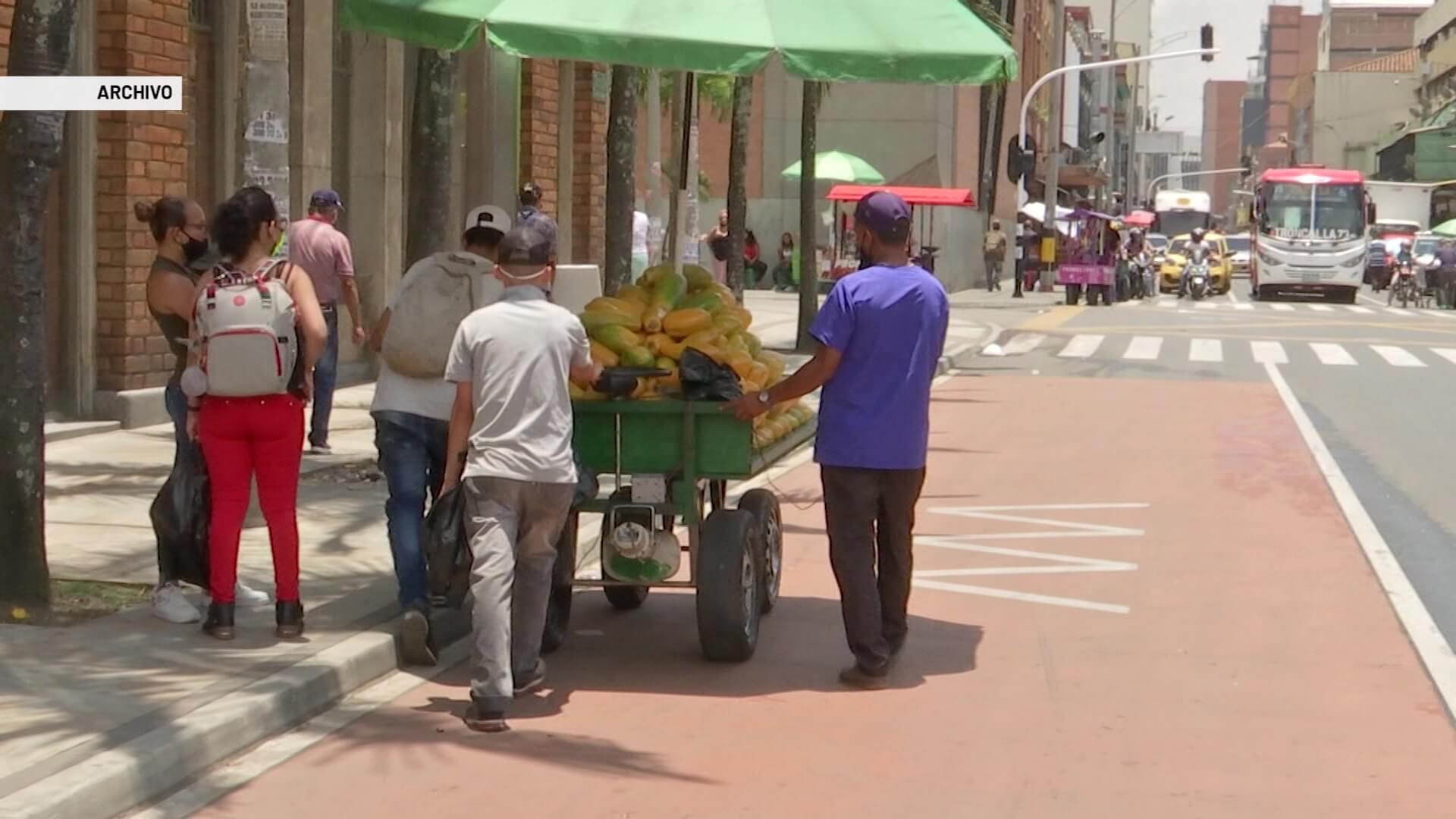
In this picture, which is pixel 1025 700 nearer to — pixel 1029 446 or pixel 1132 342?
pixel 1029 446

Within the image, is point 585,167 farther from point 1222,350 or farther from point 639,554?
point 639,554

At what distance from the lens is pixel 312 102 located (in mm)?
18781

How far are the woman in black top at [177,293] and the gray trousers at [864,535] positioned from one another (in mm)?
2427

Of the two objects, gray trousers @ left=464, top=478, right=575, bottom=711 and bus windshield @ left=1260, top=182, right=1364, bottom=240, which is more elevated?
bus windshield @ left=1260, top=182, right=1364, bottom=240

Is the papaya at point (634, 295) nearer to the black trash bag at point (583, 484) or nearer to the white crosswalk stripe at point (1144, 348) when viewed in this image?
the black trash bag at point (583, 484)

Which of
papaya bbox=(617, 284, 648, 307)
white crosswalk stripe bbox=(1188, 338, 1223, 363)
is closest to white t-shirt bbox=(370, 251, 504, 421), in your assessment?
papaya bbox=(617, 284, 648, 307)

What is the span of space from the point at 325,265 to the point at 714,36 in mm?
5371

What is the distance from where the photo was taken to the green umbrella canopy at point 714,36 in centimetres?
902

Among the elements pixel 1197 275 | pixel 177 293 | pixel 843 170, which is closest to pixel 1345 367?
pixel 843 170

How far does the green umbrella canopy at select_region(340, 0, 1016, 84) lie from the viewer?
902cm

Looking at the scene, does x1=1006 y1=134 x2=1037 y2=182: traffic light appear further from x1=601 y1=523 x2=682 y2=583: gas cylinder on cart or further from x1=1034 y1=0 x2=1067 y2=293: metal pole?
x1=601 y1=523 x2=682 y2=583: gas cylinder on cart

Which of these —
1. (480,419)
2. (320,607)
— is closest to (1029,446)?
(320,607)

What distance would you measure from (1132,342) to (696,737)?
26.2m

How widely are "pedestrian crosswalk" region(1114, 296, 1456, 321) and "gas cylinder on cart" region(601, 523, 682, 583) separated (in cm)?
3820
